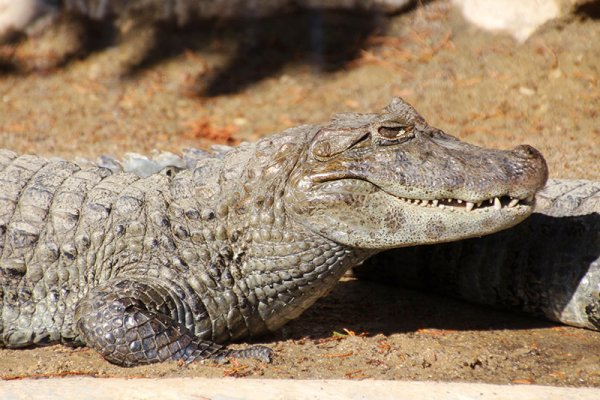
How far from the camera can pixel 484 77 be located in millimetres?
8953

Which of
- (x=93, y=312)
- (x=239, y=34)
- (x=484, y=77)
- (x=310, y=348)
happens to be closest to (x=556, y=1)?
(x=484, y=77)

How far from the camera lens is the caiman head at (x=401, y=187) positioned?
4309 millimetres

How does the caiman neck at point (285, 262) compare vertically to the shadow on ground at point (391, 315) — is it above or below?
above

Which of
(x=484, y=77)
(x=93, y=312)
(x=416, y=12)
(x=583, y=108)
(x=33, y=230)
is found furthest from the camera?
(x=416, y=12)

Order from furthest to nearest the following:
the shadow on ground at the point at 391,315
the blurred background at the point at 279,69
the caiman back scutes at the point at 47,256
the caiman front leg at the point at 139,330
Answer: the blurred background at the point at 279,69 < the shadow on ground at the point at 391,315 < the caiman back scutes at the point at 47,256 < the caiman front leg at the point at 139,330

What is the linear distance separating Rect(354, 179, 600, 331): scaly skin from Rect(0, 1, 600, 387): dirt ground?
11 cm

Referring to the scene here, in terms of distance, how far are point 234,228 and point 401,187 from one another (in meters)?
0.89

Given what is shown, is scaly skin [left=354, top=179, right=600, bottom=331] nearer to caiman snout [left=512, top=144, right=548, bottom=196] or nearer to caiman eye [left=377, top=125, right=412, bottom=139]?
caiman snout [left=512, top=144, right=548, bottom=196]

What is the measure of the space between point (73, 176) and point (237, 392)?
1975 mm

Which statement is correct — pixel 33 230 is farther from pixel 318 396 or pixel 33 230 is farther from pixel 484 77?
pixel 484 77

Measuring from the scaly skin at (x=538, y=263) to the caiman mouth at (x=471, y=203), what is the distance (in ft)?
3.34

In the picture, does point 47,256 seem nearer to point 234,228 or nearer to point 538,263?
point 234,228

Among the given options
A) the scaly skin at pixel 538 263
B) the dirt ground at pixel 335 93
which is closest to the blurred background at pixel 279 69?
the dirt ground at pixel 335 93

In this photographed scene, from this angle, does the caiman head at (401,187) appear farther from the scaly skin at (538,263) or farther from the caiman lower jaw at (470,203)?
the scaly skin at (538,263)
